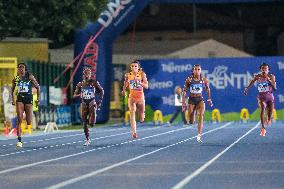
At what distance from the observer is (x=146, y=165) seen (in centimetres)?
1689

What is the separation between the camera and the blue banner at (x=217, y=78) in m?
47.9

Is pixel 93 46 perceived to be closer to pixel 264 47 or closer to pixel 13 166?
pixel 13 166

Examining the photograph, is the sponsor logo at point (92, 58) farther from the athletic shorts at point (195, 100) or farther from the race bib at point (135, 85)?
Answer: the athletic shorts at point (195, 100)

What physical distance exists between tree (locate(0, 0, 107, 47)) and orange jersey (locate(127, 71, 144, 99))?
16034mm

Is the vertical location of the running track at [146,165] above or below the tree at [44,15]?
below

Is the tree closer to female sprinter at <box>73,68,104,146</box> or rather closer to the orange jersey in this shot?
the orange jersey

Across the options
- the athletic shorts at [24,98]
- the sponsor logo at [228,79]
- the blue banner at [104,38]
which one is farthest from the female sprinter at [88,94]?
the sponsor logo at [228,79]

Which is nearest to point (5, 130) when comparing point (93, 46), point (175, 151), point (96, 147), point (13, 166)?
point (93, 46)

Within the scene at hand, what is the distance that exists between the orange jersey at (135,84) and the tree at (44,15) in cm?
1603

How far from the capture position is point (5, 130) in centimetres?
3484

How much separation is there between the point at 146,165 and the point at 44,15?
26.4 meters

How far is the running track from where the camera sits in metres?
13.2

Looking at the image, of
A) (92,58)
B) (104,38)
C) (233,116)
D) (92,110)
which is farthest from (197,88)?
(233,116)

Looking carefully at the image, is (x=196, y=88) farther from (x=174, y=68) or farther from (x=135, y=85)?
(x=174, y=68)
